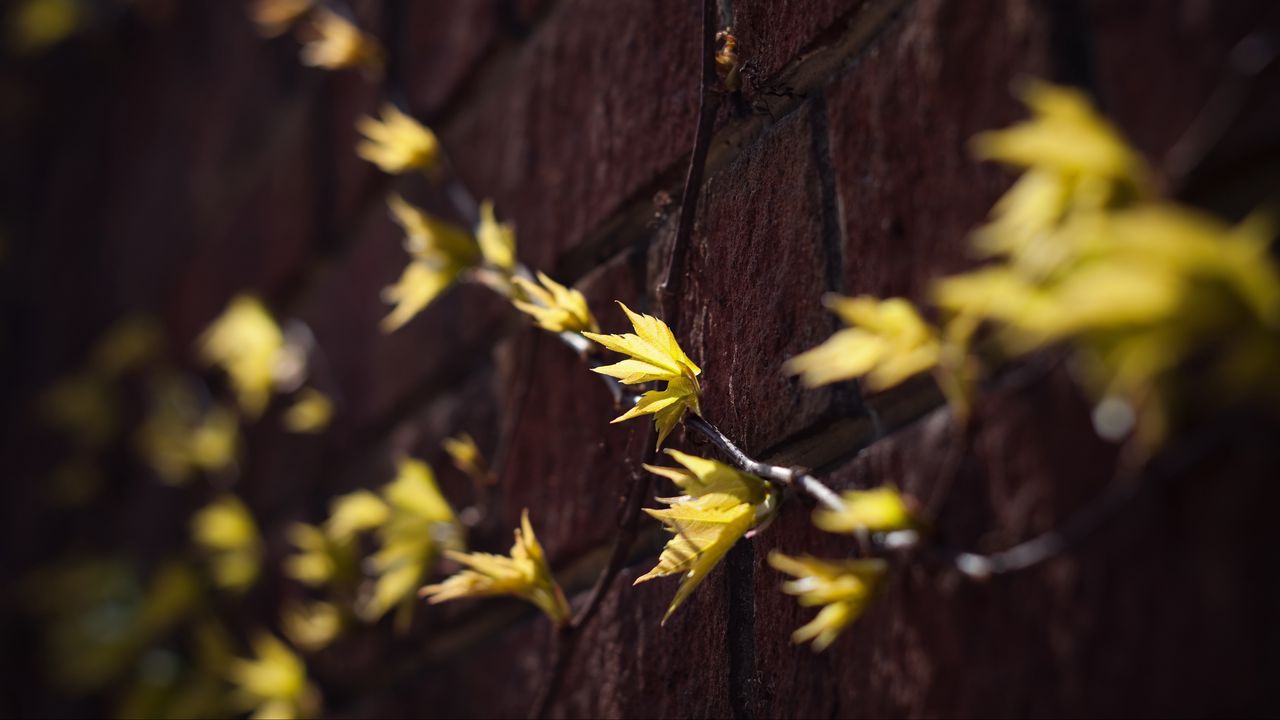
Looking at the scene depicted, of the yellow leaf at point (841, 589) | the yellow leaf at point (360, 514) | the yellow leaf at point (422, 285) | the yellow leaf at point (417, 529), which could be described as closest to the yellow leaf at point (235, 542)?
the yellow leaf at point (360, 514)

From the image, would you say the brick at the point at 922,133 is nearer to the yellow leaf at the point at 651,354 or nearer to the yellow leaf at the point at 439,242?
the yellow leaf at the point at 651,354

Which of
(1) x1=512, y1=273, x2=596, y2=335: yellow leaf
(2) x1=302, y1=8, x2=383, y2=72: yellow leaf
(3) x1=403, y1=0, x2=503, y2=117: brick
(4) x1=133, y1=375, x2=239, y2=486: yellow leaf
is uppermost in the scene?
(2) x1=302, y1=8, x2=383, y2=72: yellow leaf

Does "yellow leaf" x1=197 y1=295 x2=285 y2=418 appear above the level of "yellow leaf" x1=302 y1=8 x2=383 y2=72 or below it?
below

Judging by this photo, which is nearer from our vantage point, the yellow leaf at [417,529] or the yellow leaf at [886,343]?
the yellow leaf at [886,343]

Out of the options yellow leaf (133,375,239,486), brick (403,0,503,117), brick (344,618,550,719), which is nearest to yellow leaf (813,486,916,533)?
brick (344,618,550,719)

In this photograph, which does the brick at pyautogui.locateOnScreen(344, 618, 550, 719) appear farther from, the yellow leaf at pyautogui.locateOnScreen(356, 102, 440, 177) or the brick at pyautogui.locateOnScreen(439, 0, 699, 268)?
the yellow leaf at pyautogui.locateOnScreen(356, 102, 440, 177)

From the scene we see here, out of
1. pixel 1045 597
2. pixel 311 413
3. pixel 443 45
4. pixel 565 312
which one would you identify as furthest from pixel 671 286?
pixel 311 413

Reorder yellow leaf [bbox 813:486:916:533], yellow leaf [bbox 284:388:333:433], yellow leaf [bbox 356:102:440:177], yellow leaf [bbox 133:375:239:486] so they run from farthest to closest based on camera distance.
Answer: yellow leaf [bbox 133:375:239:486] → yellow leaf [bbox 284:388:333:433] → yellow leaf [bbox 356:102:440:177] → yellow leaf [bbox 813:486:916:533]
